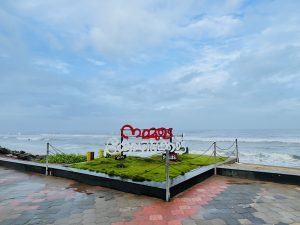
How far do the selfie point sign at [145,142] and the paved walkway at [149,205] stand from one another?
3.15 meters

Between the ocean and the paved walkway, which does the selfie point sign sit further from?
the ocean

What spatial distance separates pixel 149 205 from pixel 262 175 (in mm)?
3855

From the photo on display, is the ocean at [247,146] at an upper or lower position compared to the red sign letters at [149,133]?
lower

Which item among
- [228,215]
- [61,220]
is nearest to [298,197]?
[228,215]

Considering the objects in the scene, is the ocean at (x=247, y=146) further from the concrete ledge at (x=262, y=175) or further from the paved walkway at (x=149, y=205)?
the paved walkway at (x=149, y=205)

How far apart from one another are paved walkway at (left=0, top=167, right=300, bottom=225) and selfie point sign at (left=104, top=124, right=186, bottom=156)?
3.15 m

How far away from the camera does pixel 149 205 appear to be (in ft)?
15.8

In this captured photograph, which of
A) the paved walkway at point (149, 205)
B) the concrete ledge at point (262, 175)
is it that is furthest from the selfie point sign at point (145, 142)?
the paved walkway at point (149, 205)

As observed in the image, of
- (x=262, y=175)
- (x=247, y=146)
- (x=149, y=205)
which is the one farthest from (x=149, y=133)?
(x=247, y=146)

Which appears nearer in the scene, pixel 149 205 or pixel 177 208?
pixel 177 208

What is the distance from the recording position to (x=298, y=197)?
5.16 meters

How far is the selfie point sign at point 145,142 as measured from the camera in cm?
946

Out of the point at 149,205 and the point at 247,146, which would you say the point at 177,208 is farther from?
the point at 247,146

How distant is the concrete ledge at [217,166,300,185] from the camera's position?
623 centimetres
